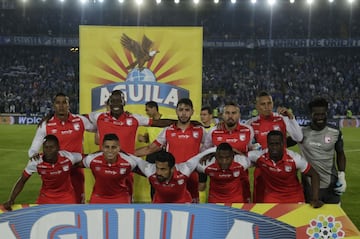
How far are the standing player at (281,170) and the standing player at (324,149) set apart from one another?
0.43 meters

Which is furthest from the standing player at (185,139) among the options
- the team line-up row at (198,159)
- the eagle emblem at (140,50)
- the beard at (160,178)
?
the eagle emblem at (140,50)

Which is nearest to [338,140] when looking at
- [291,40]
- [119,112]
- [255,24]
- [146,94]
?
[119,112]

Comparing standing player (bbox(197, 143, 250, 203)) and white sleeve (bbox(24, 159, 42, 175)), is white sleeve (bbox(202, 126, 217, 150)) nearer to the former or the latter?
standing player (bbox(197, 143, 250, 203))

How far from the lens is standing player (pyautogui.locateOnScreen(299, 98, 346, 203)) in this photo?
18.8ft

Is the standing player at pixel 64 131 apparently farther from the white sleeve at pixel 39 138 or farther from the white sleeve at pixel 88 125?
the white sleeve at pixel 88 125

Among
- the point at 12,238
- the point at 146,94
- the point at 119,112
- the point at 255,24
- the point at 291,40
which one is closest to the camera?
the point at 12,238

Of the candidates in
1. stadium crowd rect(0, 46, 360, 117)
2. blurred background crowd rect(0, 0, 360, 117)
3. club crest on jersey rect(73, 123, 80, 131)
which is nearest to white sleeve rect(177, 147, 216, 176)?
club crest on jersey rect(73, 123, 80, 131)

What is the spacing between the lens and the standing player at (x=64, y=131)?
6359 millimetres

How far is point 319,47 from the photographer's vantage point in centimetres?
4088

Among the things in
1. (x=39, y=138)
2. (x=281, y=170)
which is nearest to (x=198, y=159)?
(x=281, y=170)

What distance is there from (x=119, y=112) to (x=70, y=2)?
39.1m

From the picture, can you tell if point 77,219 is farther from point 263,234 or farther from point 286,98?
point 286,98

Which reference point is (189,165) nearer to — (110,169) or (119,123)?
(110,169)

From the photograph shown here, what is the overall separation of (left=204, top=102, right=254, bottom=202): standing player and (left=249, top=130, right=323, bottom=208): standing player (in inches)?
18.5
